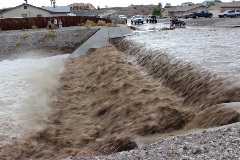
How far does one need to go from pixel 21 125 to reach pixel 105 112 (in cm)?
316

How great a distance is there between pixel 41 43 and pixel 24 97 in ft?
74.5

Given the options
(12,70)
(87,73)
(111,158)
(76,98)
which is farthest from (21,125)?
(12,70)

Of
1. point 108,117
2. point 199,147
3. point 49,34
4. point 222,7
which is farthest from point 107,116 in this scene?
point 222,7

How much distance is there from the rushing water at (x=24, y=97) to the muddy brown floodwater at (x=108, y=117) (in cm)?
59

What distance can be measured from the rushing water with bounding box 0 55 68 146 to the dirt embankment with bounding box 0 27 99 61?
1010 cm

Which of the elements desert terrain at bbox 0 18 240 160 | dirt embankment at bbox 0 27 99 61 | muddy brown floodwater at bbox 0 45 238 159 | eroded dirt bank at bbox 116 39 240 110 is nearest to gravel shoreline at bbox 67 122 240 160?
desert terrain at bbox 0 18 240 160

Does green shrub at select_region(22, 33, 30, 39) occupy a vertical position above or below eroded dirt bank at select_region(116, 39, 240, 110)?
above

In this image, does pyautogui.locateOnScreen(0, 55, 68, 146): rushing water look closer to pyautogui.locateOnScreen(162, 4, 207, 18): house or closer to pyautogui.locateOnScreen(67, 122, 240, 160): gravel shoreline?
pyautogui.locateOnScreen(67, 122, 240, 160): gravel shoreline

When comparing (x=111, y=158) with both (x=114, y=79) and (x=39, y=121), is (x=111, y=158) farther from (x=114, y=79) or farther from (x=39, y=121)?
(x=114, y=79)

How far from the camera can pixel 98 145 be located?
9969mm

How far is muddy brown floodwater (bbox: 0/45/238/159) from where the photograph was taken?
10188 millimetres

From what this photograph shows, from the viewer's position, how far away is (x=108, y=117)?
12.9 m

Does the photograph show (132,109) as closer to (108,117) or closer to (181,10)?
(108,117)

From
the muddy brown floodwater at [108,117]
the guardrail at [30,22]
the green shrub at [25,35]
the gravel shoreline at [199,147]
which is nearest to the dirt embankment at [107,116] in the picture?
the muddy brown floodwater at [108,117]
